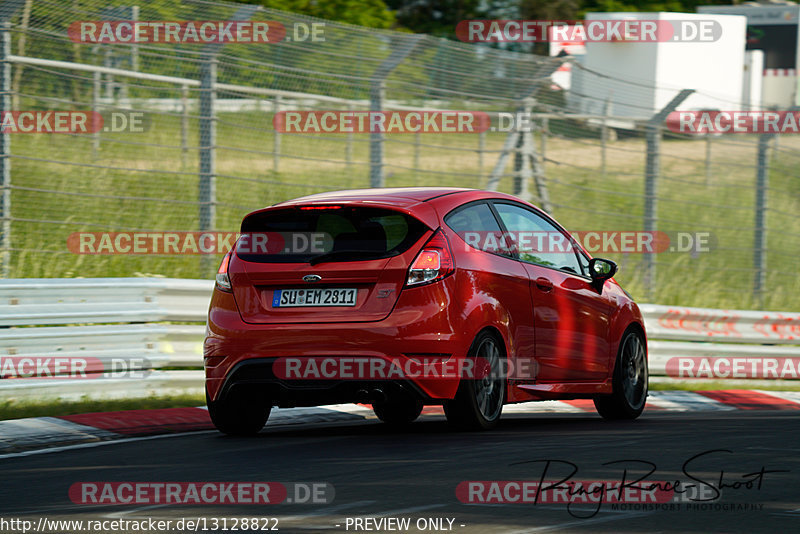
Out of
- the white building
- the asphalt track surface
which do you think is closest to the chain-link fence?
the asphalt track surface

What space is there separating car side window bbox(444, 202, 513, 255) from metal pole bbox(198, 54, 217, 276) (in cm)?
425

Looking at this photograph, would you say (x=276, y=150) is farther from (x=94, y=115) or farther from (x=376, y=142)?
(x=94, y=115)

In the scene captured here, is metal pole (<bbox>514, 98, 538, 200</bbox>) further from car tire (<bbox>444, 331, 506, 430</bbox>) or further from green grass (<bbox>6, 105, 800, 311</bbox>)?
car tire (<bbox>444, 331, 506, 430</bbox>)

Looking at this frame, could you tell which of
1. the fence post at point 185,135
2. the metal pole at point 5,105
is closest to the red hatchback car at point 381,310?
the metal pole at point 5,105

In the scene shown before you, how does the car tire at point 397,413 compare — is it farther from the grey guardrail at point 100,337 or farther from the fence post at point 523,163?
the fence post at point 523,163

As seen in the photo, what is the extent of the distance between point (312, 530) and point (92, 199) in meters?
8.53

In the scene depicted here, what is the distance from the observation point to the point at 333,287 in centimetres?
820

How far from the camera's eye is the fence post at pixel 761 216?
16.2 m

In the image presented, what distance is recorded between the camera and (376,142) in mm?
13570

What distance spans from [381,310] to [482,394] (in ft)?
3.15

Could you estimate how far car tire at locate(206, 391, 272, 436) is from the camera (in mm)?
8766

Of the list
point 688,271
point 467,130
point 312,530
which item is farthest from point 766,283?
point 312,530

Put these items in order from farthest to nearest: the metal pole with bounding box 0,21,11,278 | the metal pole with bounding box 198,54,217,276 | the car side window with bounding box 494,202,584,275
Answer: the metal pole with bounding box 198,54,217,276 < the metal pole with bounding box 0,21,11,278 < the car side window with bounding box 494,202,584,275

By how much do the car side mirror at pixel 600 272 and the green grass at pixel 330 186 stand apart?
4.02 meters
